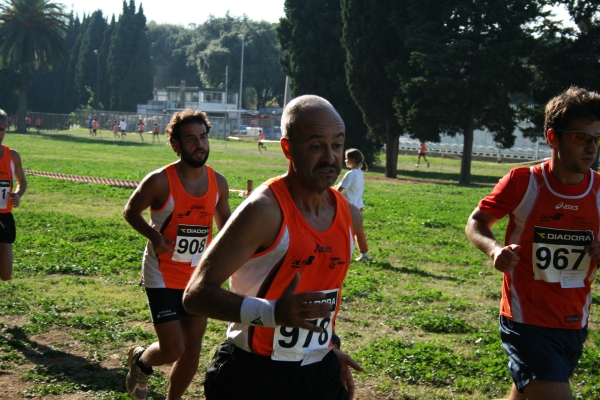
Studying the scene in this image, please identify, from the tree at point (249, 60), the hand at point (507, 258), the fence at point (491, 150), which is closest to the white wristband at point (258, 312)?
the hand at point (507, 258)

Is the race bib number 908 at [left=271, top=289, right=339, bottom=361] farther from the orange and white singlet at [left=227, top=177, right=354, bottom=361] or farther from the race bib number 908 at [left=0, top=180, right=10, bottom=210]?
the race bib number 908 at [left=0, top=180, right=10, bottom=210]

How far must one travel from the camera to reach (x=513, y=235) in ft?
15.2

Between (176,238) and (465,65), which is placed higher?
(465,65)

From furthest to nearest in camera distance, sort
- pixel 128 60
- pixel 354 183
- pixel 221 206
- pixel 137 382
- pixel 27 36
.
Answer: pixel 128 60, pixel 27 36, pixel 354 183, pixel 221 206, pixel 137 382

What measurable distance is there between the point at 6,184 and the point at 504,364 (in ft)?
18.8

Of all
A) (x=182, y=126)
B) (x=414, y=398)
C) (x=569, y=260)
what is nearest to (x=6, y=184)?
(x=182, y=126)

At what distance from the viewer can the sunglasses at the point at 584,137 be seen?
4430 millimetres

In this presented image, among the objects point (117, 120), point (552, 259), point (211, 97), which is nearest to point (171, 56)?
point (211, 97)

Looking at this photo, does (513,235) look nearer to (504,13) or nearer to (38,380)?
(38,380)

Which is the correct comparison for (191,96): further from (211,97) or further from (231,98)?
(231,98)

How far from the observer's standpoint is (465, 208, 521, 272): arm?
418cm

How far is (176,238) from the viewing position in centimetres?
585

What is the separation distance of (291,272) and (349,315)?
6.05 metres

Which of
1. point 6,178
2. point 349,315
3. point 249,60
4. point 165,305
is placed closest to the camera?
point 165,305
